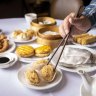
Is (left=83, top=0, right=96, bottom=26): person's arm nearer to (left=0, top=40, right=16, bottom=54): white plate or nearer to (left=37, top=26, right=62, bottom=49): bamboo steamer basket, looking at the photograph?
(left=37, top=26, right=62, bottom=49): bamboo steamer basket

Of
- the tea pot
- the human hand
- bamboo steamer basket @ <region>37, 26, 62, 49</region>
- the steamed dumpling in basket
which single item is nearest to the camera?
the tea pot

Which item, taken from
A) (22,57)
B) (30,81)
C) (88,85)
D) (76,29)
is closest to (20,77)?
(30,81)

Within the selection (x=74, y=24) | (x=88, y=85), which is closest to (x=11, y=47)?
(x=74, y=24)

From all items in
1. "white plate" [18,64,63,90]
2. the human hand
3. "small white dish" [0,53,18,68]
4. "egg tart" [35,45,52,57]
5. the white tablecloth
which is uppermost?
the human hand

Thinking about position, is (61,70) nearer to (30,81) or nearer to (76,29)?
(30,81)

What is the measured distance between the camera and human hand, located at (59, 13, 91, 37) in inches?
38.9

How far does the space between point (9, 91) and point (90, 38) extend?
55cm

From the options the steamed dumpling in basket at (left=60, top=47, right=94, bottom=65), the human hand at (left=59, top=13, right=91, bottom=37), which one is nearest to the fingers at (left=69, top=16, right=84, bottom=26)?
the human hand at (left=59, top=13, right=91, bottom=37)

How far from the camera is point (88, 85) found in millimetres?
703

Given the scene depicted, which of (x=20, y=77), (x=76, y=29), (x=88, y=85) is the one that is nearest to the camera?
(x=88, y=85)

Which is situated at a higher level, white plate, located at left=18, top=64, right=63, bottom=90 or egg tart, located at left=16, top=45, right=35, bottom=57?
egg tart, located at left=16, top=45, right=35, bottom=57

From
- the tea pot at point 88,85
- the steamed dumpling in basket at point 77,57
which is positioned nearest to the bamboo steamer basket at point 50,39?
the steamed dumpling in basket at point 77,57

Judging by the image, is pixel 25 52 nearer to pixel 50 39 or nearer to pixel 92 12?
pixel 50 39

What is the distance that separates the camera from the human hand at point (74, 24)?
3.24ft
